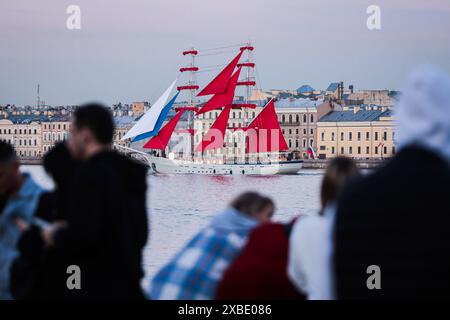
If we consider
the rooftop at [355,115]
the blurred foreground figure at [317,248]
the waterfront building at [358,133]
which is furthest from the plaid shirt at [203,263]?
the rooftop at [355,115]

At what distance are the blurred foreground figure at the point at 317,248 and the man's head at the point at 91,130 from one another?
63 centimetres

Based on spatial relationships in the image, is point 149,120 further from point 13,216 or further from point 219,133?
point 13,216

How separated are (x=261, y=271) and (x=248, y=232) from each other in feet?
0.63

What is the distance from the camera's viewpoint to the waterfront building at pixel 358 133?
223ft

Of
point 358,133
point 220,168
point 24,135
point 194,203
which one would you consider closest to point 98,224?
point 194,203

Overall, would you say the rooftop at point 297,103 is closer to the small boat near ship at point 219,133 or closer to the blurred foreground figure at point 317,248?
the small boat near ship at point 219,133

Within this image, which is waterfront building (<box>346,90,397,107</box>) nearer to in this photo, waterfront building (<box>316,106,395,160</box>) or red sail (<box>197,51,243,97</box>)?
waterfront building (<box>316,106,395,160</box>)

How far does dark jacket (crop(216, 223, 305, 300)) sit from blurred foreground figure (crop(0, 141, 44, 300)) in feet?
2.20

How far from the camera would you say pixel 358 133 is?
68688 mm

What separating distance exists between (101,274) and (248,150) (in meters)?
56.1

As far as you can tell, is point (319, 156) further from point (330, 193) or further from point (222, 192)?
point (330, 193)

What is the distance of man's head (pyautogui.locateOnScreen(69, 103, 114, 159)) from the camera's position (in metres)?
3.04
